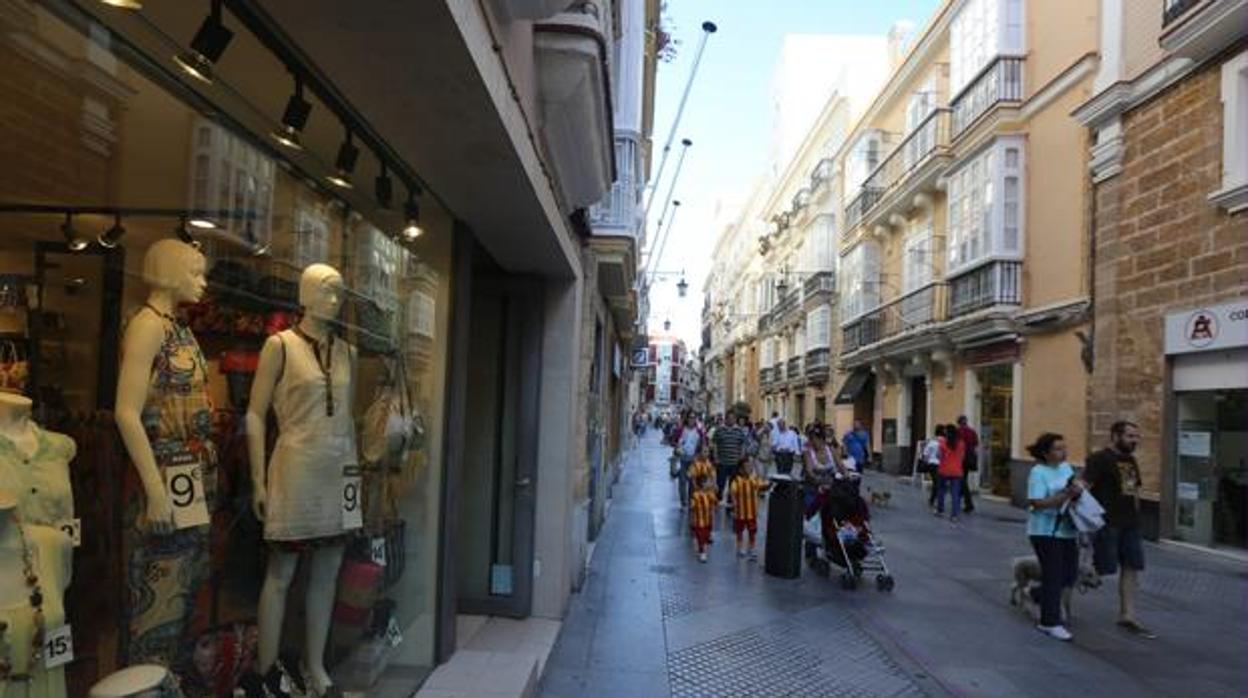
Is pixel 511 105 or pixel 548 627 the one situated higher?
pixel 511 105

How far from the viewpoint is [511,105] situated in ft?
13.3

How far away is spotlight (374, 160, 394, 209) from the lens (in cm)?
441

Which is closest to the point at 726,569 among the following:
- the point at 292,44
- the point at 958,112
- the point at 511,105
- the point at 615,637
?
the point at 615,637

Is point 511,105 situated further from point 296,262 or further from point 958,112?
point 958,112

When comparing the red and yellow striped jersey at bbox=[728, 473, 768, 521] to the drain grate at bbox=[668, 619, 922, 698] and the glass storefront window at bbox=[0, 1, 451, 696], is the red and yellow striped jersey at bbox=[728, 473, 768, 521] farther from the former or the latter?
the glass storefront window at bbox=[0, 1, 451, 696]

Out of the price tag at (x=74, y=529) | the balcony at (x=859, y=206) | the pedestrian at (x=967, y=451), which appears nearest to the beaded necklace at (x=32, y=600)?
the price tag at (x=74, y=529)

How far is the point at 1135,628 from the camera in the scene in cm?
777

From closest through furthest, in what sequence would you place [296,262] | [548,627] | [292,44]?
[292,44] < [296,262] < [548,627]

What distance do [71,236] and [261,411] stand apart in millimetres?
859

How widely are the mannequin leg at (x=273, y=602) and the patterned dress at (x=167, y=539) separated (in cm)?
54

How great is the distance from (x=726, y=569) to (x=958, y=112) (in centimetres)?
1660

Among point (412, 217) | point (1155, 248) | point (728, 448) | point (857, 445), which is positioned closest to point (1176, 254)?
point (1155, 248)

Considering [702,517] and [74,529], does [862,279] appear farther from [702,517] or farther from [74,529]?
[74,529]

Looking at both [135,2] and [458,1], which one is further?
[458,1]
